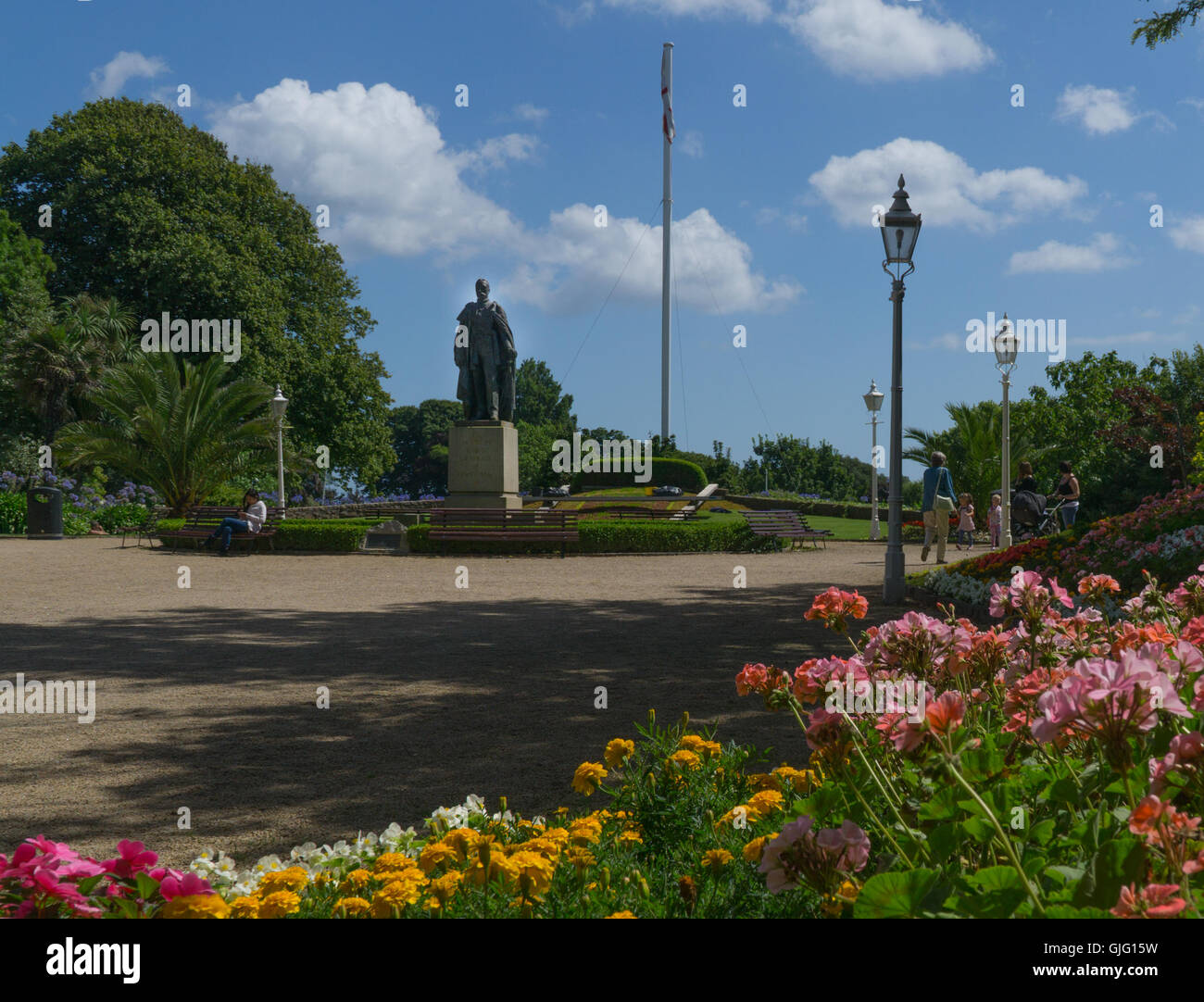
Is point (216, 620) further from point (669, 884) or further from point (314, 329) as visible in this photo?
point (314, 329)

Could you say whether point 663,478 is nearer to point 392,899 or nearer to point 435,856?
point 435,856

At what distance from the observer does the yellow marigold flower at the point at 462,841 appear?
7.43ft

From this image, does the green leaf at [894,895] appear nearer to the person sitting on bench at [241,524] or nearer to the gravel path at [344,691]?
the gravel path at [344,691]

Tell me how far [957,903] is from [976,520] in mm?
27822

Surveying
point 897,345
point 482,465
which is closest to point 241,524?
point 482,465

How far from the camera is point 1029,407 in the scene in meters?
36.5

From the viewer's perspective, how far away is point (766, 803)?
2.68 m

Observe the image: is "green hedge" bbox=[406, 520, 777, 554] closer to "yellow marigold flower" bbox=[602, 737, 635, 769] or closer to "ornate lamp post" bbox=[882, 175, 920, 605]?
"ornate lamp post" bbox=[882, 175, 920, 605]

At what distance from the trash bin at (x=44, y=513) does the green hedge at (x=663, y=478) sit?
17083 millimetres

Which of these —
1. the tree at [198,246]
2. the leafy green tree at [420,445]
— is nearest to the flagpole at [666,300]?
the tree at [198,246]

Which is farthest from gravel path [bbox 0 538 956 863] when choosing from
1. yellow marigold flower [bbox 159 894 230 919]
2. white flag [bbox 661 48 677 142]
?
white flag [bbox 661 48 677 142]

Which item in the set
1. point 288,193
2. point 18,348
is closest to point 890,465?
point 18,348

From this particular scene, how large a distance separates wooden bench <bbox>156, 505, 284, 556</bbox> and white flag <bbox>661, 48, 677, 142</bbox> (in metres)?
27.6

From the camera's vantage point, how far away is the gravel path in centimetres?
400
